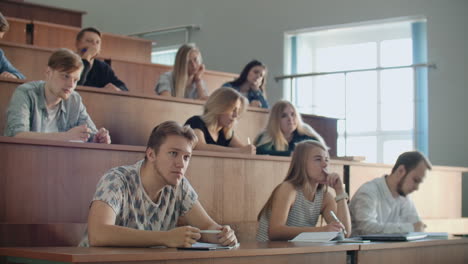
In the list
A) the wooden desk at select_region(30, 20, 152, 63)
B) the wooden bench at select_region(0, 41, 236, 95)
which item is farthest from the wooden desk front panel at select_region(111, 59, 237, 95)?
the wooden desk at select_region(30, 20, 152, 63)

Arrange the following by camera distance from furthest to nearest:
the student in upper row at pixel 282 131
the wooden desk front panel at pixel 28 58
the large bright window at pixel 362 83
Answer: the large bright window at pixel 362 83 → the wooden desk front panel at pixel 28 58 → the student in upper row at pixel 282 131

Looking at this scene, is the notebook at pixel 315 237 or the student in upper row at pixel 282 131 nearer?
the notebook at pixel 315 237

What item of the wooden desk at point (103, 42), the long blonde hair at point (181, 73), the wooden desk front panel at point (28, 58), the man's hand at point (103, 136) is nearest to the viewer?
the man's hand at point (103, 136)

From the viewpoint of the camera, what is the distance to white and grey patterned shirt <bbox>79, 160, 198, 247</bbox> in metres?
2.46

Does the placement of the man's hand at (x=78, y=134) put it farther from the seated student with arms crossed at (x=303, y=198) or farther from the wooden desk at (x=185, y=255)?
the wooden desk at (x=185, y=255)

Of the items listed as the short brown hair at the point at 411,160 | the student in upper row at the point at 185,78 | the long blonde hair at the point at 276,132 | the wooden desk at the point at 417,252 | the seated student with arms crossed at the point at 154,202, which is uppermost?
the student in upper row at the point at 185,78

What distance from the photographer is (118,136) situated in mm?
4277

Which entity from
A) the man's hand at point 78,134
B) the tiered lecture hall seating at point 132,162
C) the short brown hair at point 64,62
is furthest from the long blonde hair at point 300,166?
the short brown hair at point 64,62

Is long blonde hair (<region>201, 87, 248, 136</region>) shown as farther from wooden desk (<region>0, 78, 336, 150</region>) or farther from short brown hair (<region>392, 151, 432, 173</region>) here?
short brown hair (<region>392, 151, 432, 173</region>)

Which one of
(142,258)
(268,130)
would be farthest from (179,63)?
(142,258)

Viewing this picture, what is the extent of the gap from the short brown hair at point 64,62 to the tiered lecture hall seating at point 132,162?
471 mm

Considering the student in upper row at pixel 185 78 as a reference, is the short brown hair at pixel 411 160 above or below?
below

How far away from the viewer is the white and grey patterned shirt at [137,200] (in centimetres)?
246

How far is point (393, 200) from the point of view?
4.13m
